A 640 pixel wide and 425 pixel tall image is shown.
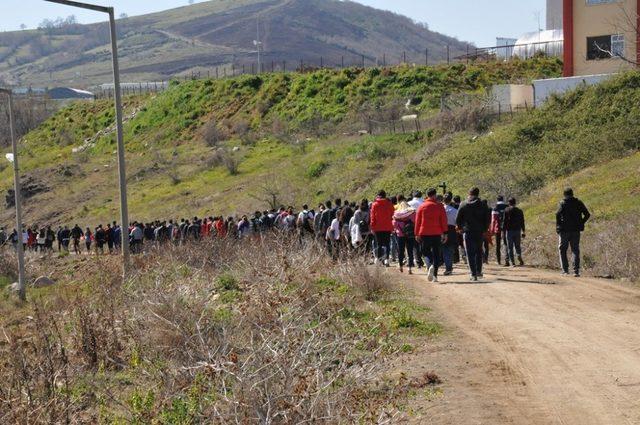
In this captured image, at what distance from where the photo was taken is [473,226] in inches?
706

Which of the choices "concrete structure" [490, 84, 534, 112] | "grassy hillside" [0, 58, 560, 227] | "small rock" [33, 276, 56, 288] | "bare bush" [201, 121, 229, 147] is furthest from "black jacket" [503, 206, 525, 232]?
"bare bush" [201, 121, 229, 147]

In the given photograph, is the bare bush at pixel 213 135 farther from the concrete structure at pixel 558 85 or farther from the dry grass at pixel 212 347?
the dry grass at pixel 212 347

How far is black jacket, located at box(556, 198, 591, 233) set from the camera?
18.8 metres

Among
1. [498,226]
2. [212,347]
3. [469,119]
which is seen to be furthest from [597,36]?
[212,347]

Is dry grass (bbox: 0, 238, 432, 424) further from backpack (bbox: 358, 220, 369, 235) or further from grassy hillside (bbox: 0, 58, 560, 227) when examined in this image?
grassy hillside (bbox: 0, 58, 560, 227)

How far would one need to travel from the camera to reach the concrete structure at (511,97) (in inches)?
1873

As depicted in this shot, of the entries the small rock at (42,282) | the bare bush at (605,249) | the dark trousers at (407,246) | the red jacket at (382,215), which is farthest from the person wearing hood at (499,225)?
the small rock at (42,282)

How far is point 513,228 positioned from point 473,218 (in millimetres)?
3972

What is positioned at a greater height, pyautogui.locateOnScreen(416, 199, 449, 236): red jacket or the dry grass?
pyautogui.locateOnScreen(416, 199, 449, 236): red jacket

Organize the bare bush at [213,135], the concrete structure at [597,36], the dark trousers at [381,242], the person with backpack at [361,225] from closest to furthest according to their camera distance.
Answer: the dark trousers at [381,242]
the person with backpack at [361,225]
the concrete structure at [597,36]
the bare bush at [213,135]

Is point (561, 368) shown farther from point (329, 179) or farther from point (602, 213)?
point (329, 179)

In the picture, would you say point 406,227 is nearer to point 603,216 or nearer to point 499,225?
point 499,225

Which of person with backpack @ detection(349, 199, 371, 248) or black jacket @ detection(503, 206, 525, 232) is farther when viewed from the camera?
person with backpack @ detection(349, 199, 371, 248)

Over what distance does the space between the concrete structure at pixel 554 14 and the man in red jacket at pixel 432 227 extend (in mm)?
60459
